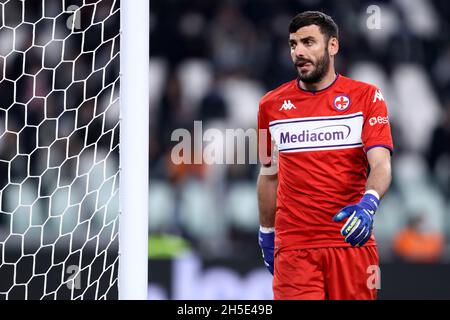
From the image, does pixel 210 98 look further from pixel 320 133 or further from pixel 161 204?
pixel 320 133

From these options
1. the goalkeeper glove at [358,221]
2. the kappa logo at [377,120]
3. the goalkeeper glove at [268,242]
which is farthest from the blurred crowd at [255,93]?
the goalkeeper glove at [358,221]

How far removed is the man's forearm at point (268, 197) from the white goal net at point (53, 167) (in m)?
1.81

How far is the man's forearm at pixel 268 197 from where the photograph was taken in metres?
3.93

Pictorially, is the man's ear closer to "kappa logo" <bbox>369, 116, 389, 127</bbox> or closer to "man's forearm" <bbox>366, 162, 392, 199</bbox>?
"kappa logo" <bbox>369, 116, 389, 127</bbox>

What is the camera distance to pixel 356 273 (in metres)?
3.58

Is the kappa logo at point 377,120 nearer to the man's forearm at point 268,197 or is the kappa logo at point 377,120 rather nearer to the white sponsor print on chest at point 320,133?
the white sponsor print on chest at point 320,133

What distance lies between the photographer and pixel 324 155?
3.63 metres

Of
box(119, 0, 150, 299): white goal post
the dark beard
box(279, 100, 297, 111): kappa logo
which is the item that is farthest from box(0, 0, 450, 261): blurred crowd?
box(119, 0, 150, 299): white goal post

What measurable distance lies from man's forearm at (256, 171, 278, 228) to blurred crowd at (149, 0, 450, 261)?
2389 millimetres

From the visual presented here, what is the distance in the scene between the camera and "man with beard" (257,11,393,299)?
11.7 ft

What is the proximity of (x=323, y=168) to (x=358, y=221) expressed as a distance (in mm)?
443

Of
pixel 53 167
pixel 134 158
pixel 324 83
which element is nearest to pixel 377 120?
pixel 324 83

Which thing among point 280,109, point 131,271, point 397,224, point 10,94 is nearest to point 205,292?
point 397,224
